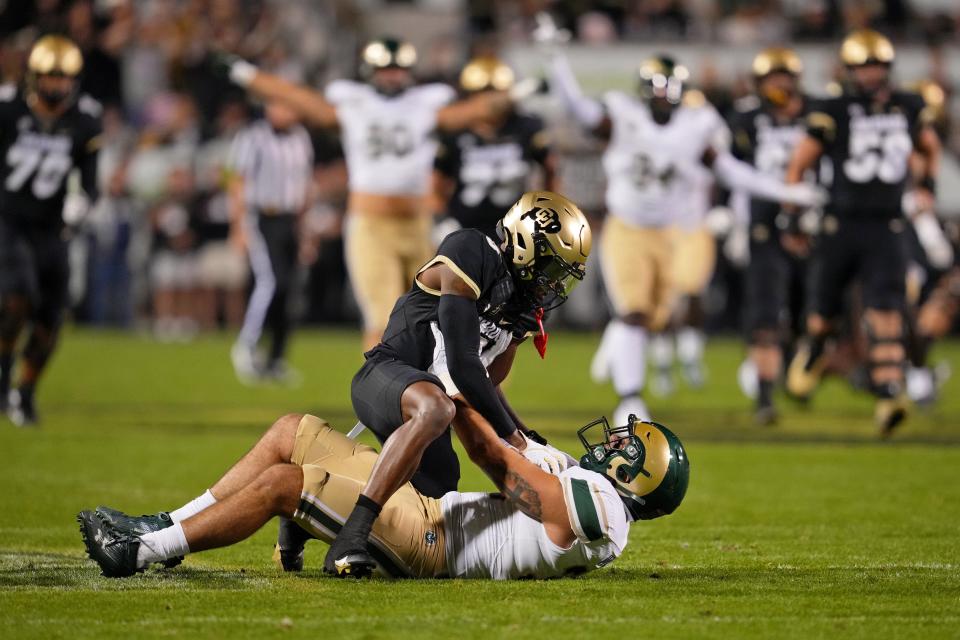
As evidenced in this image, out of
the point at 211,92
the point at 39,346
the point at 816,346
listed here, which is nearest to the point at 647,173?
the point at 816,346

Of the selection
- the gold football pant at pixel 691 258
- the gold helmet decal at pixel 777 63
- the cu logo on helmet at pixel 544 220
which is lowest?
the cu logo on helmet at pixel 544 220

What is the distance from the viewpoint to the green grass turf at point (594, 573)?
504 centimetres

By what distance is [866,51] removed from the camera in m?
10.9

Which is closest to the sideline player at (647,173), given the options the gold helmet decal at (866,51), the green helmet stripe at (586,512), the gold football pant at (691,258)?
the gold helmet decal at (866,51)

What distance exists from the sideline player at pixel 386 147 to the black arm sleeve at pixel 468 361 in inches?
225

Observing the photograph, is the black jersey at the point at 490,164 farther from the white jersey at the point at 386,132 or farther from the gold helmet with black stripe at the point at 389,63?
the gold helmet with black stripe at the point at 389,63

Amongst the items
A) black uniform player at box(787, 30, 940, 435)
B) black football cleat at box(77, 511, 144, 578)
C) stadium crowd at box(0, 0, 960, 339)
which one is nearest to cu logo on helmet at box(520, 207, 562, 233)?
black football cleat at box(77, 511, 144, 578)

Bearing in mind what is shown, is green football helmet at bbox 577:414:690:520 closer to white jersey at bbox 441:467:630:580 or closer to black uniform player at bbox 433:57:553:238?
white jersey at bbox 441:467:630:580

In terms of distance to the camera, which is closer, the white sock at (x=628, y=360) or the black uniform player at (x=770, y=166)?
the white sock at (x=628, y=360)

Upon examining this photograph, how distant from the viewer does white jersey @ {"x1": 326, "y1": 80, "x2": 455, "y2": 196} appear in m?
11.5

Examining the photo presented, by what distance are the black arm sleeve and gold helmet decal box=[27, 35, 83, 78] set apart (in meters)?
6.29

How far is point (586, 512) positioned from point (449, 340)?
31.4 inches

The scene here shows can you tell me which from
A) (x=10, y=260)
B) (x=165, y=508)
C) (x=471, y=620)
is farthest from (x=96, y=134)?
(x=471, y=620)

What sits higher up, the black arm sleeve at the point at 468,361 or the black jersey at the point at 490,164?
the black jersey at the point at 490,164
